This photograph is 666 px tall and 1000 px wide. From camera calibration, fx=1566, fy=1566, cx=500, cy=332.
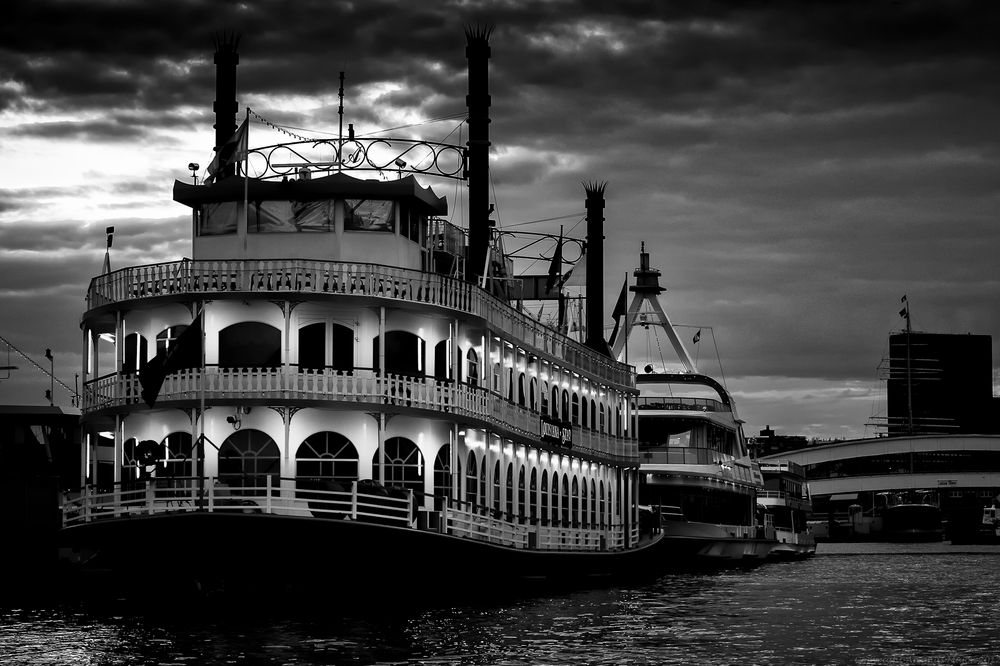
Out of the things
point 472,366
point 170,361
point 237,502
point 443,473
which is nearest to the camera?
point 170,361

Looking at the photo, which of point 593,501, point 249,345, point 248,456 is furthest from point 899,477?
point 248,456

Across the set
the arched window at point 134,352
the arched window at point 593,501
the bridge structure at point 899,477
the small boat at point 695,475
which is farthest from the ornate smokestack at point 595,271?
the bridge structure at point 899,477

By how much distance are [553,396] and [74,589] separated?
14.4 metres

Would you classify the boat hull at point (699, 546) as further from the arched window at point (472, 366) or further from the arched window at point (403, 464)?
the arched window at point (403, 464)

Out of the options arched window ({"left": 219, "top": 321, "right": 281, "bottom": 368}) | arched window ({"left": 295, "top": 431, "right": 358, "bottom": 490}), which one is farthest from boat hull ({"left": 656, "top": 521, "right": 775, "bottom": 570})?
arched window ({"left": 219, "top": 321, "right": 281, "bottom": 368})

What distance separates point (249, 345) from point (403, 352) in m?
3.51

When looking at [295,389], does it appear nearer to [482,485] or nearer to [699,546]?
[482,485]

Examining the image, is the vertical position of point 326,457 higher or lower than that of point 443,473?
higher

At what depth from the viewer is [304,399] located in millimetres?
31469

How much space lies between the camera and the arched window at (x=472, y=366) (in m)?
36.8

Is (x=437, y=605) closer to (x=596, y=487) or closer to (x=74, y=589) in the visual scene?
(x=74, y=589)

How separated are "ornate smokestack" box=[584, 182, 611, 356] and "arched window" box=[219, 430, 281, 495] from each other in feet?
82.9

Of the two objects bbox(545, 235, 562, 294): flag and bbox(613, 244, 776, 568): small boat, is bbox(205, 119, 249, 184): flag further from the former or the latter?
bbox(613, 244, 776, 568): small boat

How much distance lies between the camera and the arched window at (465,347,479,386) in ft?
121
